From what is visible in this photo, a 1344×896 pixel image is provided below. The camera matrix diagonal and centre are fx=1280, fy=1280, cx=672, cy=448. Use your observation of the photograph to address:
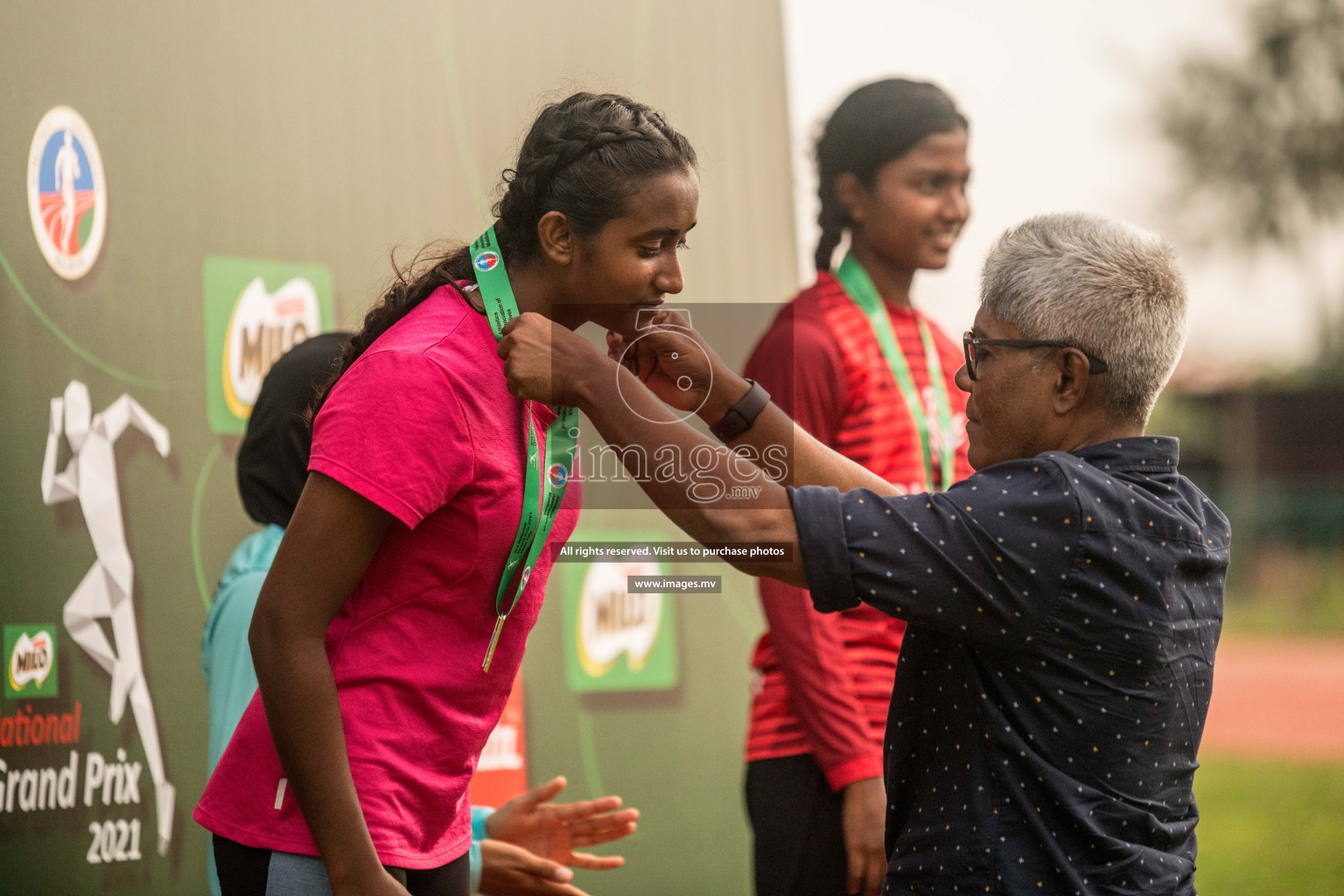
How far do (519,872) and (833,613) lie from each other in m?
0.82

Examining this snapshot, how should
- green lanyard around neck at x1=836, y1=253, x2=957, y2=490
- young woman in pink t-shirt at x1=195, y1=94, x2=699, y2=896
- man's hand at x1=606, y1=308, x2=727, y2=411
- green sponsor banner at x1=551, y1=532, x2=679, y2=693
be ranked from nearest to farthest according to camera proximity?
1. young woman in pink t-shirt at x1=195, y1=94, x2=699, y2=896
2. man's hand at x1=606, y1=308, x2=727, y2=411
3. green lanyard around neck at x1=836, y1=253, x2=957, y2=490
4. green sponsor banner at x1=551, y1=532, x2=679, y2=693

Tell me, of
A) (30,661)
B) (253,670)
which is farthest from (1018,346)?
(30,661)

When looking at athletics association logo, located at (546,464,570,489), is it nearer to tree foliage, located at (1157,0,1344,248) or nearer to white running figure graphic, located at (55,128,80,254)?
white running figure graphic, located at (55,128,80,254)

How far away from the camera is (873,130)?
10.2 feet

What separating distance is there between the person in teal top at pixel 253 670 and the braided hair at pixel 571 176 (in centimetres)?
52

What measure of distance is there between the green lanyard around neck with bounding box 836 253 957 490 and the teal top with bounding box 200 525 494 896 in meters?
1.25

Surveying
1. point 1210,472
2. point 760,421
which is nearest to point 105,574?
point 760,421

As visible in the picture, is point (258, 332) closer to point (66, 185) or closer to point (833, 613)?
point (66, 185)

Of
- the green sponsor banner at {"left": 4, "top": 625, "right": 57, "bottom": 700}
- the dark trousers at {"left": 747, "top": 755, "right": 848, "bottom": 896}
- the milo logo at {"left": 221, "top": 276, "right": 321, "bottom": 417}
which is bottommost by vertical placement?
the dark trousers at {"left": 747, "top": 755, "right": 848, "bottom": 896}

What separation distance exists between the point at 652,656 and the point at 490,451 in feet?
8.00

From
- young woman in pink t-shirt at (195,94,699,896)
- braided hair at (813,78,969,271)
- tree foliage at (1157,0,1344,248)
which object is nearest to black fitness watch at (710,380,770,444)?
young woman in pink t-shirt at (195,94,699,896)

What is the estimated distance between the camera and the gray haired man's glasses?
5.70 ft

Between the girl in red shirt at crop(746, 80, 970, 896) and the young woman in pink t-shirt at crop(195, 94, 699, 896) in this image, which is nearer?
the young woman in pink t-shirt at crop(195, 94, 699, 896)

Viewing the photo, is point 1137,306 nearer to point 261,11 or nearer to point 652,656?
point 261,11
